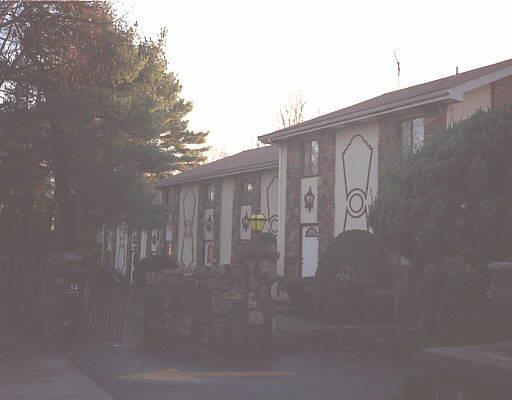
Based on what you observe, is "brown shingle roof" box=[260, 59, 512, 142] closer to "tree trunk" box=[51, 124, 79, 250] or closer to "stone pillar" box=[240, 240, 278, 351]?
"stone pillar" box=[240, 240, 278, 351]

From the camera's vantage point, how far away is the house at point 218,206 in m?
24.8

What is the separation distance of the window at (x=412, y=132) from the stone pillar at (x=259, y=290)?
6.39m

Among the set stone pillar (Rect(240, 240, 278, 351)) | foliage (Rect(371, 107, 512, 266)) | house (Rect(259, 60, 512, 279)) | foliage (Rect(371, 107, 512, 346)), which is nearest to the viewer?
foliage (Rect(371, 107, 512, 346))

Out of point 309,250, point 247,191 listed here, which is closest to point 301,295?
point 309,250

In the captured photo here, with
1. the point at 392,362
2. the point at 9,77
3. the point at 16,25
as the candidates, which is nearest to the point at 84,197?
the point at 9,77

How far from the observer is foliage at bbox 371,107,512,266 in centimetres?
912

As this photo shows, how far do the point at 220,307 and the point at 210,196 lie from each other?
18377 mm

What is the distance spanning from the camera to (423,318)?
355 inches

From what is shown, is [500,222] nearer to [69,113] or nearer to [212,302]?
[212,302]

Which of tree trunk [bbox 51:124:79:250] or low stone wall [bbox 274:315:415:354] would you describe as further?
tree trunk [bbox 51:124:79:250]

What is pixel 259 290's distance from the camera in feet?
36.5

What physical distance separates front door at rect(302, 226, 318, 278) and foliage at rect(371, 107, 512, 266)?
971 cm

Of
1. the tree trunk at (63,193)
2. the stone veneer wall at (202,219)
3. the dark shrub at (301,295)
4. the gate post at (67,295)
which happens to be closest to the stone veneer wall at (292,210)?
the dark shrub at (301,295)

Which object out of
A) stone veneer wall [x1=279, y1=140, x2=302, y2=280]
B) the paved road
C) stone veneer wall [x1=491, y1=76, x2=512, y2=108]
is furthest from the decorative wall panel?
the paved road
